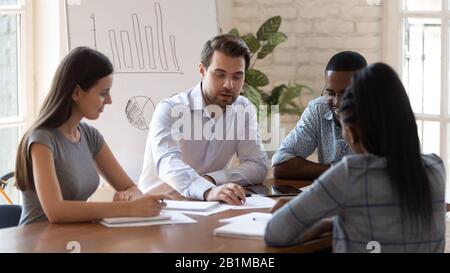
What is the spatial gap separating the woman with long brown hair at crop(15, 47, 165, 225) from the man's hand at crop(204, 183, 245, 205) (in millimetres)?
304

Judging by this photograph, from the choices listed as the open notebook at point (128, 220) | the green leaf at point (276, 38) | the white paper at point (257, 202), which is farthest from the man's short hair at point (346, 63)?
the green leaf at point (276, 38)

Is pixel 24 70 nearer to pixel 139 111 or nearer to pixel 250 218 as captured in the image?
pixel 139 111

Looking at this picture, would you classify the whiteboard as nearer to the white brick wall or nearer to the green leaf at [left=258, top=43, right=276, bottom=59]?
the green leaf at [left=258, top=43, right=276, bottom=59]

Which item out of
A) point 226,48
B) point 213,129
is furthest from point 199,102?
point 226,48

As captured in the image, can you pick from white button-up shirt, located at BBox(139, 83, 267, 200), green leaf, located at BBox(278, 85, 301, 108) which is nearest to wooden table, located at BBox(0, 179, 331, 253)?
white button-up shirt, located at BBox(139, 83, 267, 200)

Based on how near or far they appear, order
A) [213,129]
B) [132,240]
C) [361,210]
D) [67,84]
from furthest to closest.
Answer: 1. [213,129]
2. [67,84]
3. [132,240]
4. [361,210]

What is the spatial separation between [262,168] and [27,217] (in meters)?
1.18

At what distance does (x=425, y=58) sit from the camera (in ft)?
16.3

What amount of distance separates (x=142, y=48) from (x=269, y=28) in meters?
0.96

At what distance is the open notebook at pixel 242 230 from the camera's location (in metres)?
2.33

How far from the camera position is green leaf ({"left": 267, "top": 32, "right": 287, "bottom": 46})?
16.0ft

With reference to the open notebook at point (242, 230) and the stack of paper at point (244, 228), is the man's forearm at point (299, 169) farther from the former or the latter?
the open notebook at point (242, 230)
